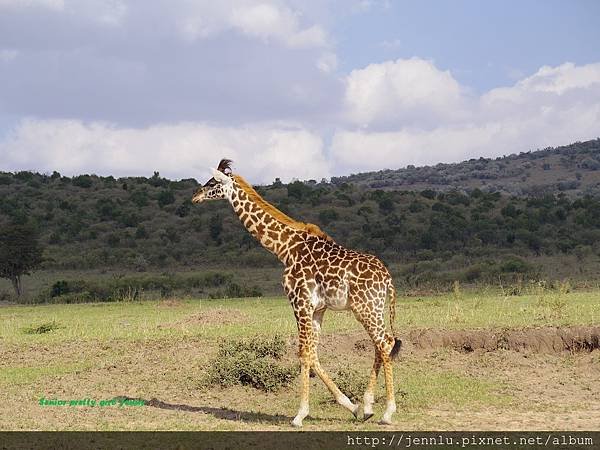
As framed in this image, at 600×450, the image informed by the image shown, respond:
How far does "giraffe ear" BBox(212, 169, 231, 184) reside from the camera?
11.8m

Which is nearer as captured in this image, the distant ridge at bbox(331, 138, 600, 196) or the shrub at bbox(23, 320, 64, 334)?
the shrub at bbox(23, 320, 64, 334)

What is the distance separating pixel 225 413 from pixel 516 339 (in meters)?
6.31

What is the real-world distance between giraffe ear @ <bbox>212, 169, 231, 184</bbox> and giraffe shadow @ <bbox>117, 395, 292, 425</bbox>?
3298mm

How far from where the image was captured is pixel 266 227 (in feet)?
38.4

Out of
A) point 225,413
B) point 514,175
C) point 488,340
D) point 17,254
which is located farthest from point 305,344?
point 514,175

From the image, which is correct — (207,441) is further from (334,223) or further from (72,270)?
(334,223)

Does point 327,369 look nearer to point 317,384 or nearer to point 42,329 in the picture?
point 317,384

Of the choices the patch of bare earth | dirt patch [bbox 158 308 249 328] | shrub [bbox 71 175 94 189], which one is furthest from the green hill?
the patch of bare earth

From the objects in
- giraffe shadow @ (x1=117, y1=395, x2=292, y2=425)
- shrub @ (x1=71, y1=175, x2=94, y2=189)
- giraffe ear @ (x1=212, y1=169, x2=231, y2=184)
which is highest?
shrub @ (x1=71, y1=175, x2=94, y2=189)

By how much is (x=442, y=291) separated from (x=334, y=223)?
2339 cm

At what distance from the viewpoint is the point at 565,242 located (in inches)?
1825

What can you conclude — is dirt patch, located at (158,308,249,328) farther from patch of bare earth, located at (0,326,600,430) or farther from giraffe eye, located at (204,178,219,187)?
giraffe eye, located at (204,178,219,187)

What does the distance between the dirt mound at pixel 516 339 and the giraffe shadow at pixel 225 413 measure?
4.96 meters

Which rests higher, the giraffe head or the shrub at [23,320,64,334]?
the giraffe head
